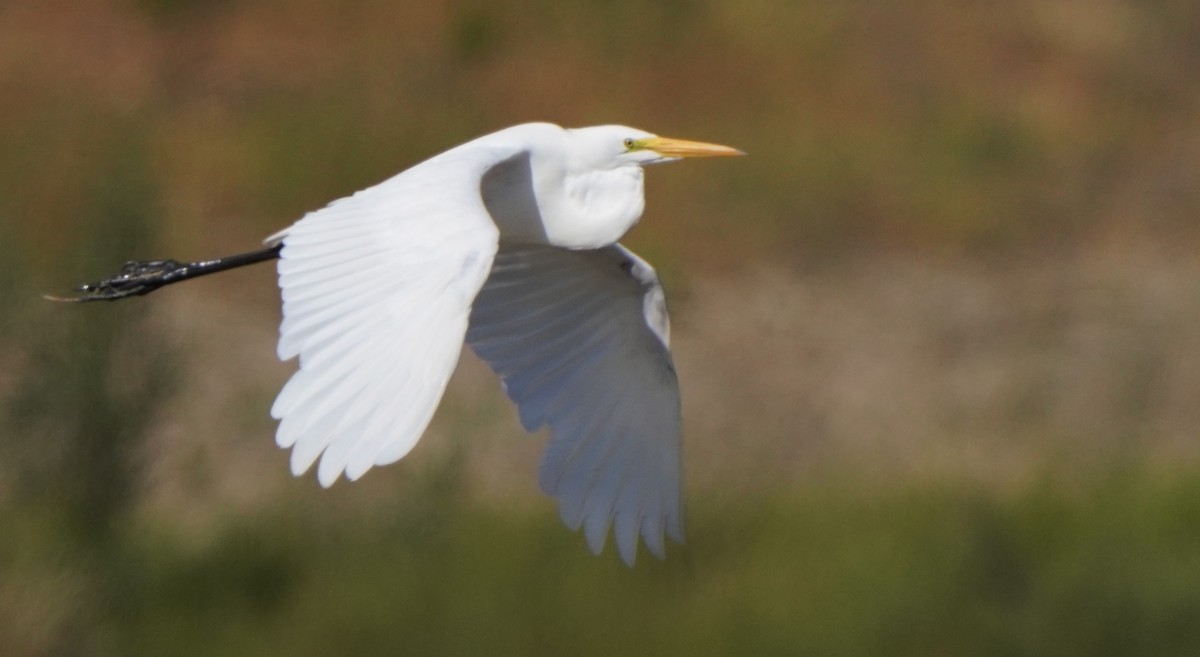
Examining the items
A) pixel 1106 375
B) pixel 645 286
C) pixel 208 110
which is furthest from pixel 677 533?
pixel 208 110

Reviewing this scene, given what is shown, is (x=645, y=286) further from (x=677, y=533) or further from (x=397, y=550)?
(x=397, y=550)

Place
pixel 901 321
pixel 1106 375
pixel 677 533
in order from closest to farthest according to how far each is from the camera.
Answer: pixel 677 533, pixel 1106 375, pixel 901 321

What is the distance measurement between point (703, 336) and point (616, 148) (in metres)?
6.13

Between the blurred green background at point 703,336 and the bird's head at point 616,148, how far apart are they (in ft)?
8.06

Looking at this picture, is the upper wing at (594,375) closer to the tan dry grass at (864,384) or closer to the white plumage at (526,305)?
the white plumage at (526,305)

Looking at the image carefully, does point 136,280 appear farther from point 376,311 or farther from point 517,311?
point 376,311

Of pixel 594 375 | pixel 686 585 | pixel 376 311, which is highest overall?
pixel 376 311

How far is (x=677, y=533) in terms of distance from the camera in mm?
5316

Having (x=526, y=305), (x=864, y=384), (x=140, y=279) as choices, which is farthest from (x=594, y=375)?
(x=864, y=384)

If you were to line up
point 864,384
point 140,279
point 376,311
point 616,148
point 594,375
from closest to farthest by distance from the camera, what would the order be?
point 376,311, point 616,148, point 594,375, point 140,279, point 864,384

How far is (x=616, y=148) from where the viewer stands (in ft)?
16.8

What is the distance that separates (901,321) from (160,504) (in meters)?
4.17

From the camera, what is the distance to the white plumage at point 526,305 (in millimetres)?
3900

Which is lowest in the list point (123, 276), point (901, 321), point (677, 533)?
point (901, 321)
